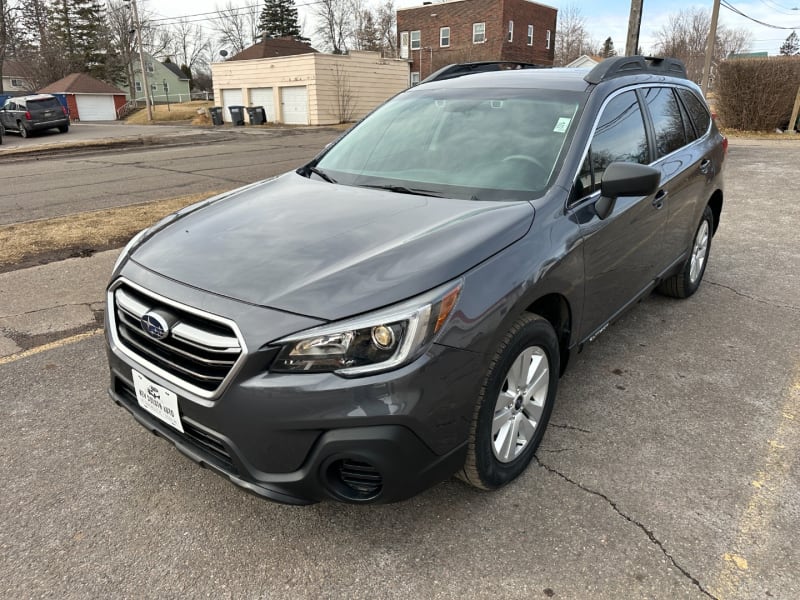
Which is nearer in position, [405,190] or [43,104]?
[405,190]

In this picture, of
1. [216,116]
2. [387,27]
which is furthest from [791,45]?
[216,116]

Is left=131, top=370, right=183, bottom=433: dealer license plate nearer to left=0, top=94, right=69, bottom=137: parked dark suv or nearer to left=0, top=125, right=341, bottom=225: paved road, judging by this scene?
left=0, top=125, right=341, bottom=225: paved road

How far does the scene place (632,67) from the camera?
3.75 meters

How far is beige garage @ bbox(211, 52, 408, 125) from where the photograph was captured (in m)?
32.8

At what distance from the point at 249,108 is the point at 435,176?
3437cm

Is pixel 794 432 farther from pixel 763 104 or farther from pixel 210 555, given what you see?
pixel 763 104

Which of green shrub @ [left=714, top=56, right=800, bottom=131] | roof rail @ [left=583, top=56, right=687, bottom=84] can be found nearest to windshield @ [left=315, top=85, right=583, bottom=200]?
roof rail @ [left=583, top=56, right=687, bottom=84]

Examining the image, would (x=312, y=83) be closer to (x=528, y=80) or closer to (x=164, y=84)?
(x=528, y=80)

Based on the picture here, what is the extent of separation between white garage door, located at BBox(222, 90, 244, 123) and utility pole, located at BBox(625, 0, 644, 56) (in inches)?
1077

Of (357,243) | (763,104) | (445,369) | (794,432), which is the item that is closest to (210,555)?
(445,369)

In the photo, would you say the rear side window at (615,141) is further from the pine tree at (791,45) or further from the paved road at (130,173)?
the pine tree at (791,45)

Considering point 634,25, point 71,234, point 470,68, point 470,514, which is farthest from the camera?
point 634,25

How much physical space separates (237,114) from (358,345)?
117 ft

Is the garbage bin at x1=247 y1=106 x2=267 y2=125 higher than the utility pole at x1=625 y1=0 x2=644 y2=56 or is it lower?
lower
